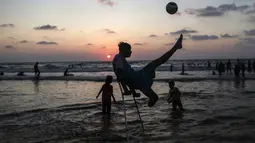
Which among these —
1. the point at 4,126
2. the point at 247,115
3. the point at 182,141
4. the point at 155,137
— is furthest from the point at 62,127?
the point at 247,115

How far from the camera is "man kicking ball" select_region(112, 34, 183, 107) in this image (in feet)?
18.1

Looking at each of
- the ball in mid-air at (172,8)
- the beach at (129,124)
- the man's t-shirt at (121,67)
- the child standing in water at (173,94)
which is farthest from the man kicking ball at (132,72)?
A: the child standing in water at (173,94)

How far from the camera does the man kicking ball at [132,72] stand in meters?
5.52

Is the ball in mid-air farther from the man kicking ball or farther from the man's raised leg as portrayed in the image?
the man's raised leg

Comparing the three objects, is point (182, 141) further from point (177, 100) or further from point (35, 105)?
point (35, 105)

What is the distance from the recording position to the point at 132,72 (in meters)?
5.64

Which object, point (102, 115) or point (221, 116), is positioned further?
point (102, 115)

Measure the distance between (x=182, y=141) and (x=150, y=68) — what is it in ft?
9.45

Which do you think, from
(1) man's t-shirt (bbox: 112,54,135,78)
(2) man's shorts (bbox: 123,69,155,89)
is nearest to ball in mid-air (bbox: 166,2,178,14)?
(2) man's shorts (bbox: 123,69,155,89)

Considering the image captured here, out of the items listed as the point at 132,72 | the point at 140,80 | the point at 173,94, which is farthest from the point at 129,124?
the point at 132,72

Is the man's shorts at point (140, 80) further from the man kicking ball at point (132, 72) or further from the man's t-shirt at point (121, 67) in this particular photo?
the man's t-shirt at point (121, 67)

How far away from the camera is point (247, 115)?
11039mm

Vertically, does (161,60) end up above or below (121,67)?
above

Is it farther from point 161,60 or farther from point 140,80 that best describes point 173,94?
point 140,80
